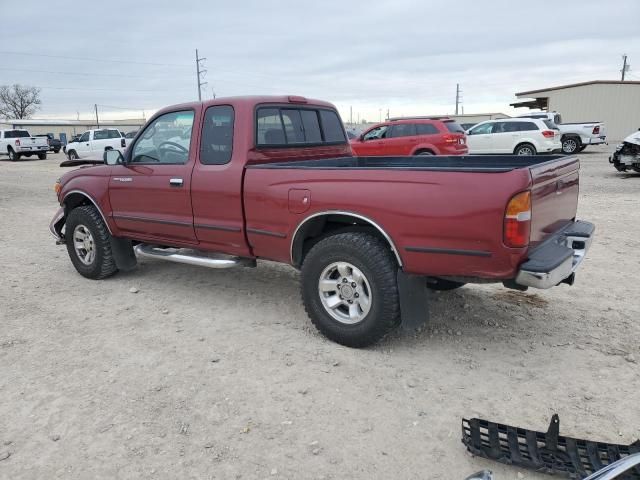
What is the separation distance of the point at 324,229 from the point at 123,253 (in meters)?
2.76

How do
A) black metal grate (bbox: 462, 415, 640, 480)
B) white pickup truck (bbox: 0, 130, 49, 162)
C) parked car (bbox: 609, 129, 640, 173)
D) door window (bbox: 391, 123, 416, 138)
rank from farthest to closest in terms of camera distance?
white pickup truck (bbox: 0, 130, 49, 162) < door window (bbox: 391, 123, 416, 138) < parked car (bbox: 609, 129, 640, 173) < black metal grate (bbox: 462, 415, 640, 480)

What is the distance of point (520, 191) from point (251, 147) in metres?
2.28

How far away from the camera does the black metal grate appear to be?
2469mm

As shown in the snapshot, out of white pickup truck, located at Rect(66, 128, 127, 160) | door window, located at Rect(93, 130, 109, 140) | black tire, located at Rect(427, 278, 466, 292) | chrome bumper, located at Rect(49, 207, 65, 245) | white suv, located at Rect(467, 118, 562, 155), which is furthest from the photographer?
door window, located at Rect(93, 130, 109, 140)

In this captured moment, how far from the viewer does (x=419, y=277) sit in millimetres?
3611

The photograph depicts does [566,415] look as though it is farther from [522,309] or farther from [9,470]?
[9,470]

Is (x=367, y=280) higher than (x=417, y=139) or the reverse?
the reverse

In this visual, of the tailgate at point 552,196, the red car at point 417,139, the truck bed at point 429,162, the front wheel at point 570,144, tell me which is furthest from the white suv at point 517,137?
the tailgate at point 552,196

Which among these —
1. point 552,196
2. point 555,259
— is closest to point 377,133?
point 552,196

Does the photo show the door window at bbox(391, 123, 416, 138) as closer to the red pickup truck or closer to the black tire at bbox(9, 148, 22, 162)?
the red pickup truck

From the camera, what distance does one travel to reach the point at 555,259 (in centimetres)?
318

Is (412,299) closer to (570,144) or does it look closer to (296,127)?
(296,127)

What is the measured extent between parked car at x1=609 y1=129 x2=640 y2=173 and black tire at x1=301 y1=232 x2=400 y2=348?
12674 mm

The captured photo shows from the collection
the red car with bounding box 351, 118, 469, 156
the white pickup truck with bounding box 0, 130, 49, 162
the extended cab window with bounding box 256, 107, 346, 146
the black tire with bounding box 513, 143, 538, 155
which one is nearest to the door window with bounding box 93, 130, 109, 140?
the white pickup truck with bounding box 0, 130, 49, 162
